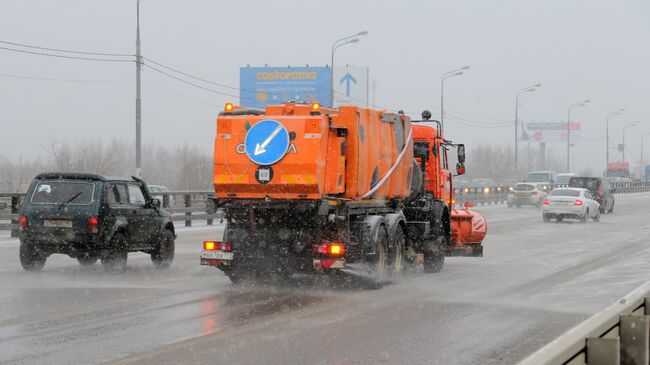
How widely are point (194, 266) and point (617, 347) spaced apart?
1307cm

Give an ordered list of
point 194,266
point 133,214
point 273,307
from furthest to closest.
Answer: point 194,266 < point 133,214 < point 273,307

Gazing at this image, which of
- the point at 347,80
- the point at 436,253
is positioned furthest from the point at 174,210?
the point at 347,80

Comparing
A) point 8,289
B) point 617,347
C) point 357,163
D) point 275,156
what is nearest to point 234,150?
point 275,156

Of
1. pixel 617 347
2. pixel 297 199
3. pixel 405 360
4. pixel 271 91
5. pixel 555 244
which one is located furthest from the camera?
pixel 271 91

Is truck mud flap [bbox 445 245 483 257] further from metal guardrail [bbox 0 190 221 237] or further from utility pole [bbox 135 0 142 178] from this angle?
utility pole [bbox 135 0 142 178]

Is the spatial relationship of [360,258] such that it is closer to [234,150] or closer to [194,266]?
[234,150]

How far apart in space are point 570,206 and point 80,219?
2602 cm

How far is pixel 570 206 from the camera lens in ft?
120

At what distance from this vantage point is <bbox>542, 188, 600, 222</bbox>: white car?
36.4 meters

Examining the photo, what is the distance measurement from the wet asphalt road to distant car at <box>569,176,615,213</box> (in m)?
27.6

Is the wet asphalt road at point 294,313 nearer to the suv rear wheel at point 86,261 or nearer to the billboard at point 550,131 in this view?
the suv rear wheel at point 86,261

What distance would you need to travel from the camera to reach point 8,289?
41.9ft

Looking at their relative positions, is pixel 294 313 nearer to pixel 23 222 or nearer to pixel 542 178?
pixel 23 222

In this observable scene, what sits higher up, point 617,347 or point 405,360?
point 617,347
